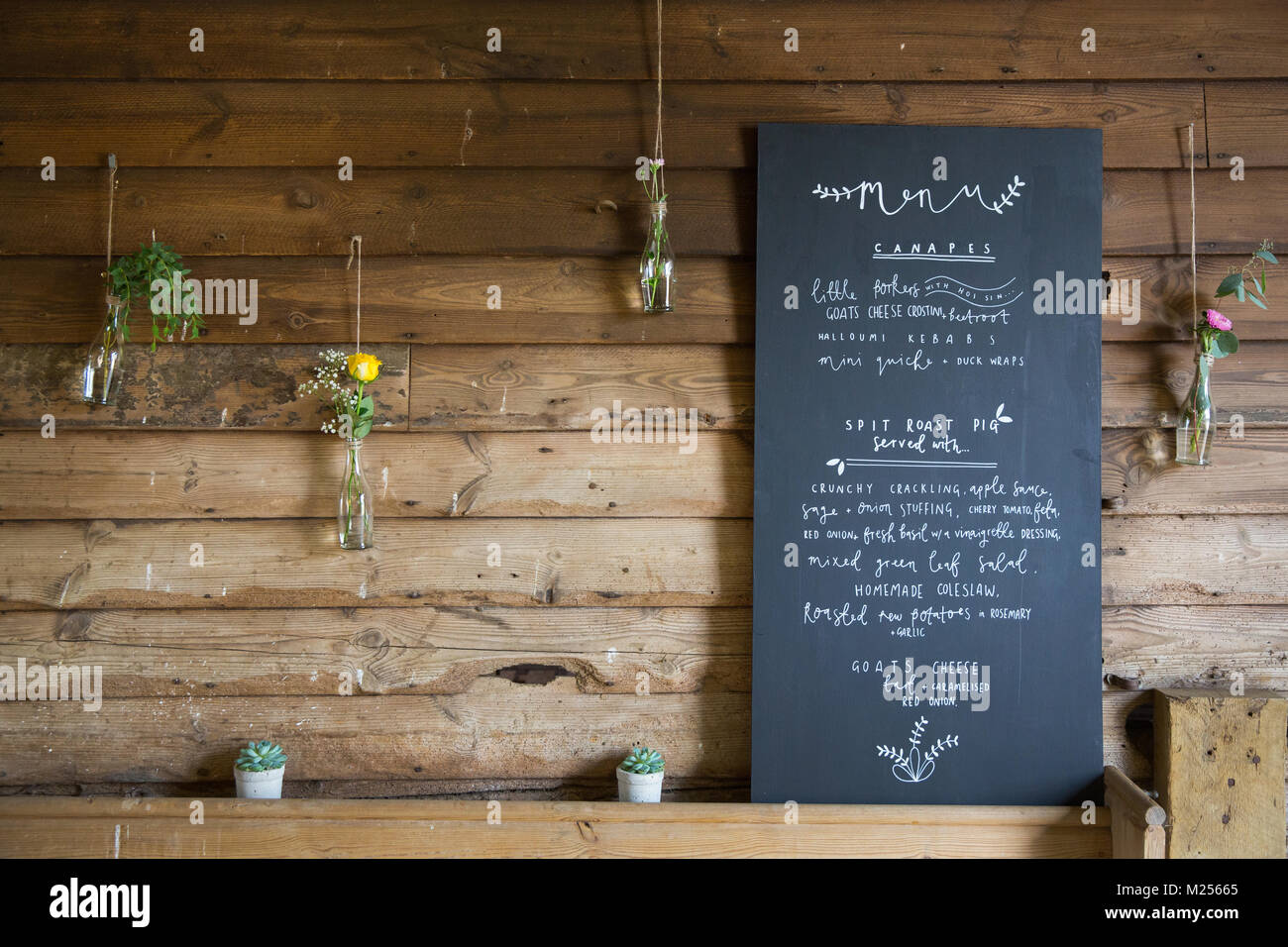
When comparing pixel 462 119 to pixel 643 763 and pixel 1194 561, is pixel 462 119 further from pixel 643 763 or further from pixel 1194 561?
pixel 1194 561

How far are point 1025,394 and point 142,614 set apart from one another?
2076 mm

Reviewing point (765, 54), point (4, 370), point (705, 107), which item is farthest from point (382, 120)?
point (4, 370)

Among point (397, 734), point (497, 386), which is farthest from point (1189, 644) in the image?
point (397, 734)

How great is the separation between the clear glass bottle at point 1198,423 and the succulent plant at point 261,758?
214cm

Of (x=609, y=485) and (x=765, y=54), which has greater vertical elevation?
(x=765, y=54)

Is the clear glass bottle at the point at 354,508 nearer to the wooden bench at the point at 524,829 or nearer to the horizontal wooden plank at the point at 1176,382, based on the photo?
the horizontal wooden plank at the point at 1176,382

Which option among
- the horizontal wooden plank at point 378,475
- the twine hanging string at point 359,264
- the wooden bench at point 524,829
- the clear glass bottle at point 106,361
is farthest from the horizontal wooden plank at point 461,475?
the wooden bench at point 524,829

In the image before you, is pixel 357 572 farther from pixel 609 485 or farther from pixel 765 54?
pixel 765 54

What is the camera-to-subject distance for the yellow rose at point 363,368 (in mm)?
2189

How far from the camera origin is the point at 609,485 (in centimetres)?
229

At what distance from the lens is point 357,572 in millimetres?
2283

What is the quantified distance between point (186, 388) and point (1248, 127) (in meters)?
2.53
